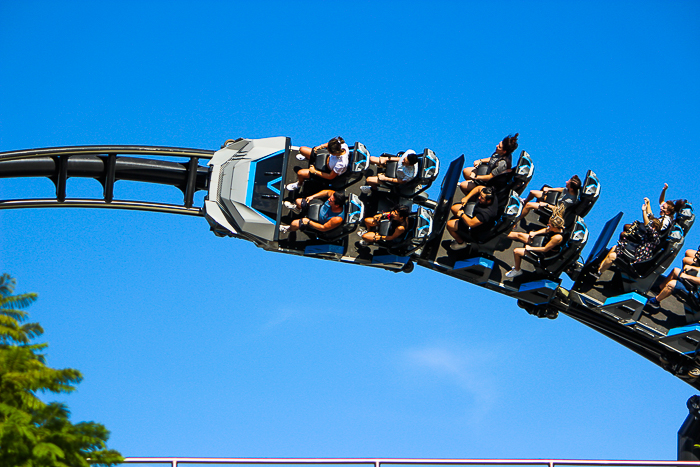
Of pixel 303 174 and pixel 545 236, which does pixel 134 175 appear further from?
pixel 545 236

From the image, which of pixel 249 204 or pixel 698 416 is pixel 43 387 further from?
pixel 698 416

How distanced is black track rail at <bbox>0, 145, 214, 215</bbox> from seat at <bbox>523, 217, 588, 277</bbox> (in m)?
4.38

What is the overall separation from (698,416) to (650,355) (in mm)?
1069

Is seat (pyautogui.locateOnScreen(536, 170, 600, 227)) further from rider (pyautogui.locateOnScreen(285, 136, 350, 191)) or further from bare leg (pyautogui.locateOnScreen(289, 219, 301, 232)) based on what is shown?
bare leg (pyautogui.locateOnScreen(289, 219, 301, 232))

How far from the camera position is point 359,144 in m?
9.74

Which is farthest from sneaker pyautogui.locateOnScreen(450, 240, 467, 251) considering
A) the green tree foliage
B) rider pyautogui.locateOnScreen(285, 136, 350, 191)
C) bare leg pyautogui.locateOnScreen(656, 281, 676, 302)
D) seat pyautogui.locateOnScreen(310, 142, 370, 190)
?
the green tree foliage

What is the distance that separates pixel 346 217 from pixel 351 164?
78 centimetres

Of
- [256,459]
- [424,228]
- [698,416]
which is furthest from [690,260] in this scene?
[256,459]

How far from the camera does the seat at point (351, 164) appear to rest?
9711 mm

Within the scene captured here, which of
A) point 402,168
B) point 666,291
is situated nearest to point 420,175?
point 402,168

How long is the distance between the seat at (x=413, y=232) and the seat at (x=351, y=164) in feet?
2.45

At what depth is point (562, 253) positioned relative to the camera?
967 cm

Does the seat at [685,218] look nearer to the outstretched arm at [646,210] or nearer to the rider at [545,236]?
the outstretched arm at [646,210]

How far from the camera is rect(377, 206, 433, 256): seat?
30.8 feet
